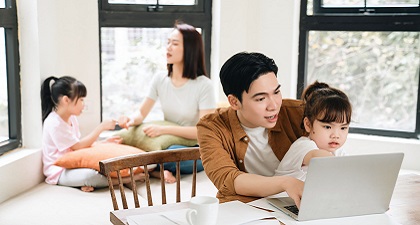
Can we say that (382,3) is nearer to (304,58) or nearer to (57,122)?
(304,58)

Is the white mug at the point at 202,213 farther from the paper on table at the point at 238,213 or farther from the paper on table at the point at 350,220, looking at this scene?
the paper on table at the point at 350,220

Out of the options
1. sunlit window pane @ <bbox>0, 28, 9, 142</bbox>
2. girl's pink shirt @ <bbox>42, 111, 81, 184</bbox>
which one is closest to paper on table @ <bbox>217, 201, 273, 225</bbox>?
girl's pink shirt @ <bbox>42, 111, 81, 184</bbox>

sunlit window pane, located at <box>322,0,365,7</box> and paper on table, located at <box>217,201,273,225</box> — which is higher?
sunlit window pane, located at <box>322,0,365,7</box>

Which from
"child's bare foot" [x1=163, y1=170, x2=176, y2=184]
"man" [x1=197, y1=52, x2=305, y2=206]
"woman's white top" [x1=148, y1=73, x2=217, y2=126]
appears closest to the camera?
"man" [x1=197, y1=52, x2=305, y2=206]

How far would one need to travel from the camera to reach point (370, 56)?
3828mm

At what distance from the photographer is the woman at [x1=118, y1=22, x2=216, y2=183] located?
362 cm

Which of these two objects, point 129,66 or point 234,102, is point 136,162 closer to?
point 234,102

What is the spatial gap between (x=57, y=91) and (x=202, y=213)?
2.19 meters

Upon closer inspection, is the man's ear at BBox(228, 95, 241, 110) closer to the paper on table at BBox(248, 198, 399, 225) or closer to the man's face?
the man's face

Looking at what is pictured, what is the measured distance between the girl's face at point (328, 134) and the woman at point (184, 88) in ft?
5.13

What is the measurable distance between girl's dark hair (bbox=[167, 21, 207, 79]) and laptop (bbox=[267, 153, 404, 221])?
2.03 m

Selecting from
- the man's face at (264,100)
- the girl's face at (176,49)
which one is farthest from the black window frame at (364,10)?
the man's face at (264,100)

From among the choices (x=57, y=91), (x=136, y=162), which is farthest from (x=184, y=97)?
(x=136, y=162)

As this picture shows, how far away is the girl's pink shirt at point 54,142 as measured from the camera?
340cm
